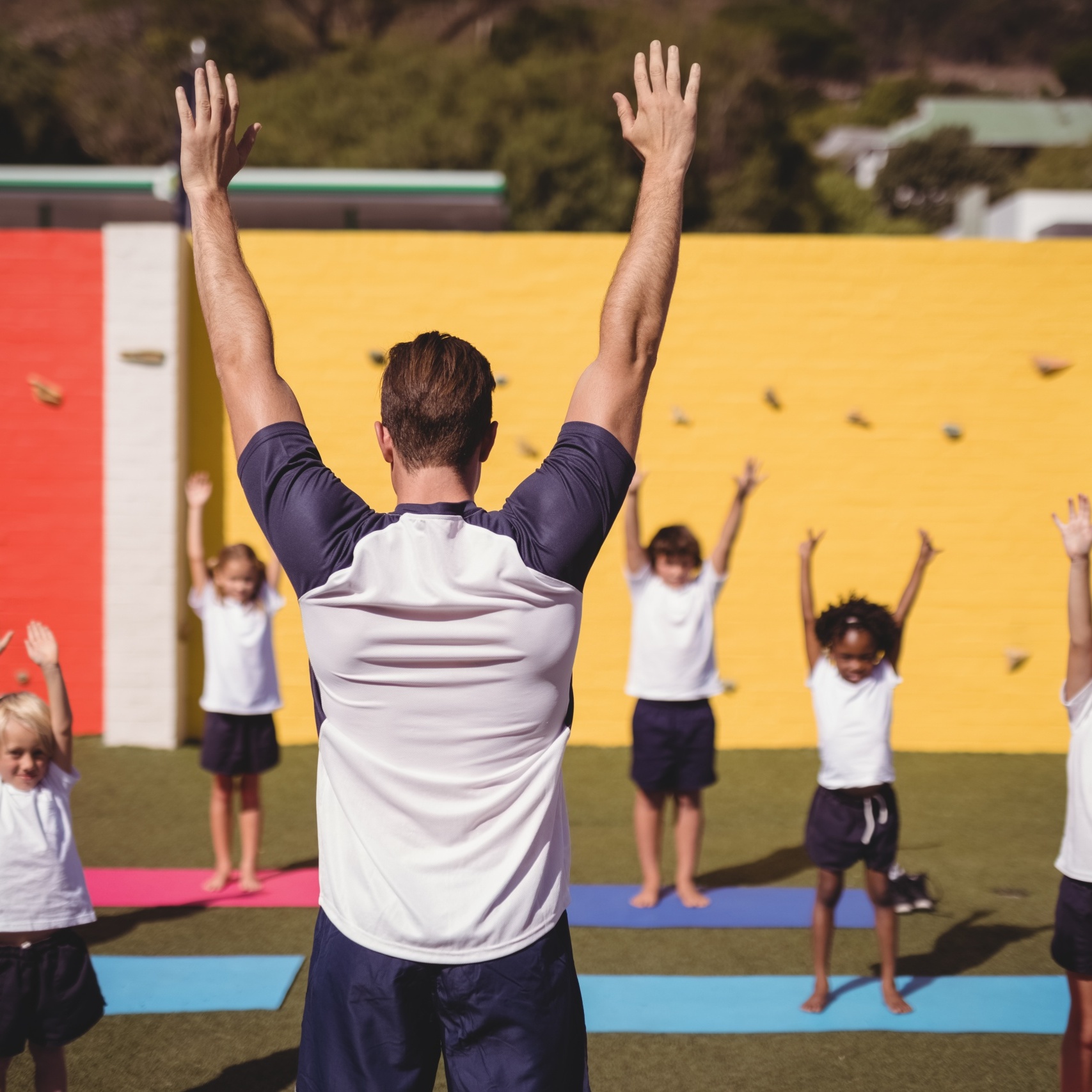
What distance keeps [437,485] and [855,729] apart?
2.88 metres

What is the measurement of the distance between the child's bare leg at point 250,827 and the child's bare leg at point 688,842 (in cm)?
189

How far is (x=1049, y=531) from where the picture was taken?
24.5ft

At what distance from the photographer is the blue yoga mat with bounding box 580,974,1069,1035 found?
378 centimetres

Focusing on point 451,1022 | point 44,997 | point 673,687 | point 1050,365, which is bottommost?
point 44,997

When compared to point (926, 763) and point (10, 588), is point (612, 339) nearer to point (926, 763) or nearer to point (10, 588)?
point (926, 763)

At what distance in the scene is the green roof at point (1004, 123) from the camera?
40531 millimetres

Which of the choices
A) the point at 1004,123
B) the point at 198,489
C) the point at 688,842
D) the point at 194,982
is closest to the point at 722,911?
the point at 688,842

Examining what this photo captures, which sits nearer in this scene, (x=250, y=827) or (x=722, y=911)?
(x=722, y=911)

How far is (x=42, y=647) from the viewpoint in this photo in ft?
10.3

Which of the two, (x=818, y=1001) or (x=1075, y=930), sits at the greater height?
(x=1075, y=930)

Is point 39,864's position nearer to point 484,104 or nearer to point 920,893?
point 920,893

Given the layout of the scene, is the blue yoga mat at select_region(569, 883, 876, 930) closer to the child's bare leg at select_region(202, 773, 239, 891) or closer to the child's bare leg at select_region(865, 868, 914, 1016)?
the child's bare leg at select_region(865, 868, 914, 1016)

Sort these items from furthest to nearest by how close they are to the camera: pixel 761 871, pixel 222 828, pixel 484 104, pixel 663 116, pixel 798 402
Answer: pixel 484 104
pixel 798 402
pixel 761 871
pixel 222 828
pixel 663 116

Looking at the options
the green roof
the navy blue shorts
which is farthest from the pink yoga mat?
the green roof
